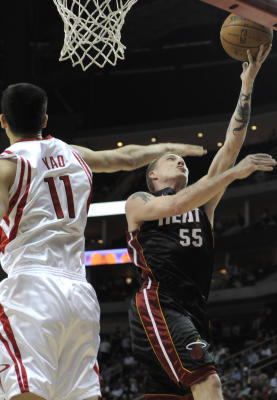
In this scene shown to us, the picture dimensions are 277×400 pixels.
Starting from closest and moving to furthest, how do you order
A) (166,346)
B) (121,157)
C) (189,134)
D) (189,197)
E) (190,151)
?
(121,157)
(190,151)
(189,197)
(166,346)
(189,134)

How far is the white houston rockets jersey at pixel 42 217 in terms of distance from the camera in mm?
2826

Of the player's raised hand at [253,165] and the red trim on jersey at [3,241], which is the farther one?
the player's raised hand at [253,165]

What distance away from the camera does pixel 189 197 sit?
4.02 m

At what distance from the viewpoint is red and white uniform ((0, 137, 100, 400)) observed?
2.63 metres

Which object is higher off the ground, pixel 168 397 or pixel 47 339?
pixel 47 339

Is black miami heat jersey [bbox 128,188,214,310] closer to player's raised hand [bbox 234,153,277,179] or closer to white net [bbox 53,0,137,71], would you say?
player's raised hand [bbox 234,153,277,179]

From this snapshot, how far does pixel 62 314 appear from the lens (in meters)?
2.71

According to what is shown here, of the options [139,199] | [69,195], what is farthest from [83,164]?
[139,199]

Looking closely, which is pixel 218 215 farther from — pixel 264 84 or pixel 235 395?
pixel 235 395

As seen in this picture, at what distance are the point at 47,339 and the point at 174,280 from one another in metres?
1.89

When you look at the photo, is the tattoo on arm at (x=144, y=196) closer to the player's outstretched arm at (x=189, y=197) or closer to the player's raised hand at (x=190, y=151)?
the player's outstretched arm at (x=189, y=197)

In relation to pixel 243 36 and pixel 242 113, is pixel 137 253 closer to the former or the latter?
pixel 242 113

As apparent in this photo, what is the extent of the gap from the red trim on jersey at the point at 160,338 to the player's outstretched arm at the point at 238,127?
825 millimetres

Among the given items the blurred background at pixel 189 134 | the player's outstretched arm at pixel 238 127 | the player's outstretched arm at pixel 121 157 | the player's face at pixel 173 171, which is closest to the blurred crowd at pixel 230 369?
the blurred background at pixel 189 134
